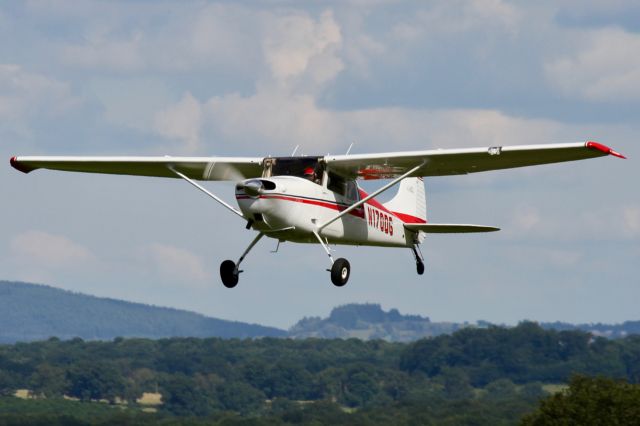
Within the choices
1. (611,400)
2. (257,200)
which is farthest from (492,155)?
(611,400)

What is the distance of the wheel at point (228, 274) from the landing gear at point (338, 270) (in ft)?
6.05

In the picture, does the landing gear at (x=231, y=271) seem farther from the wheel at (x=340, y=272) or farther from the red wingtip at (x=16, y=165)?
the red wingtip at (x=16, y=165)

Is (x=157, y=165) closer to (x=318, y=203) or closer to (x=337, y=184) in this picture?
(x=337, y=184)

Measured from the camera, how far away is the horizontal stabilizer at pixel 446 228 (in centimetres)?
2945

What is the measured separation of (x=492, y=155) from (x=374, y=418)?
153336 mm

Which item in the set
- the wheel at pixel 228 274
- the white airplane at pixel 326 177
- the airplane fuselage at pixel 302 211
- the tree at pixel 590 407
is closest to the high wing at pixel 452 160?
the white airplane at pixel 326 177

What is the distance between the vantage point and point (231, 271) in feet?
88.0

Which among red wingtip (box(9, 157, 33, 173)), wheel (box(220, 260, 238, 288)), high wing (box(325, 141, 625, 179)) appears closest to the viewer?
high wing (box(325, 141, 625, 179))

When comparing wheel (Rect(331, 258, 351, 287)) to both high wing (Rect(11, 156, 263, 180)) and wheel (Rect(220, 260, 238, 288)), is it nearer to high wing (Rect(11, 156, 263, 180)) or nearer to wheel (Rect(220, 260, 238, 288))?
wheel (Rect(220, 260, 238, 288))

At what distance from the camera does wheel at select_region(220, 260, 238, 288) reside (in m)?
26.8

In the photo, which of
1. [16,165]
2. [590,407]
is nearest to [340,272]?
[16,165]

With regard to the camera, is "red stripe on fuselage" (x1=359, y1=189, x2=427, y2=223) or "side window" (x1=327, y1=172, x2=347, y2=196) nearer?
"side window" (x1=327, y1=172, x2=347, y2=196)


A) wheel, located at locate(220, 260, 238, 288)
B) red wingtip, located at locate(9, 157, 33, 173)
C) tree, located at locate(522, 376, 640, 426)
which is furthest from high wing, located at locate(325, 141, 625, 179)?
tree, located at locate(522, 376, 640, 426)

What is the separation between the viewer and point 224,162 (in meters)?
28.2
